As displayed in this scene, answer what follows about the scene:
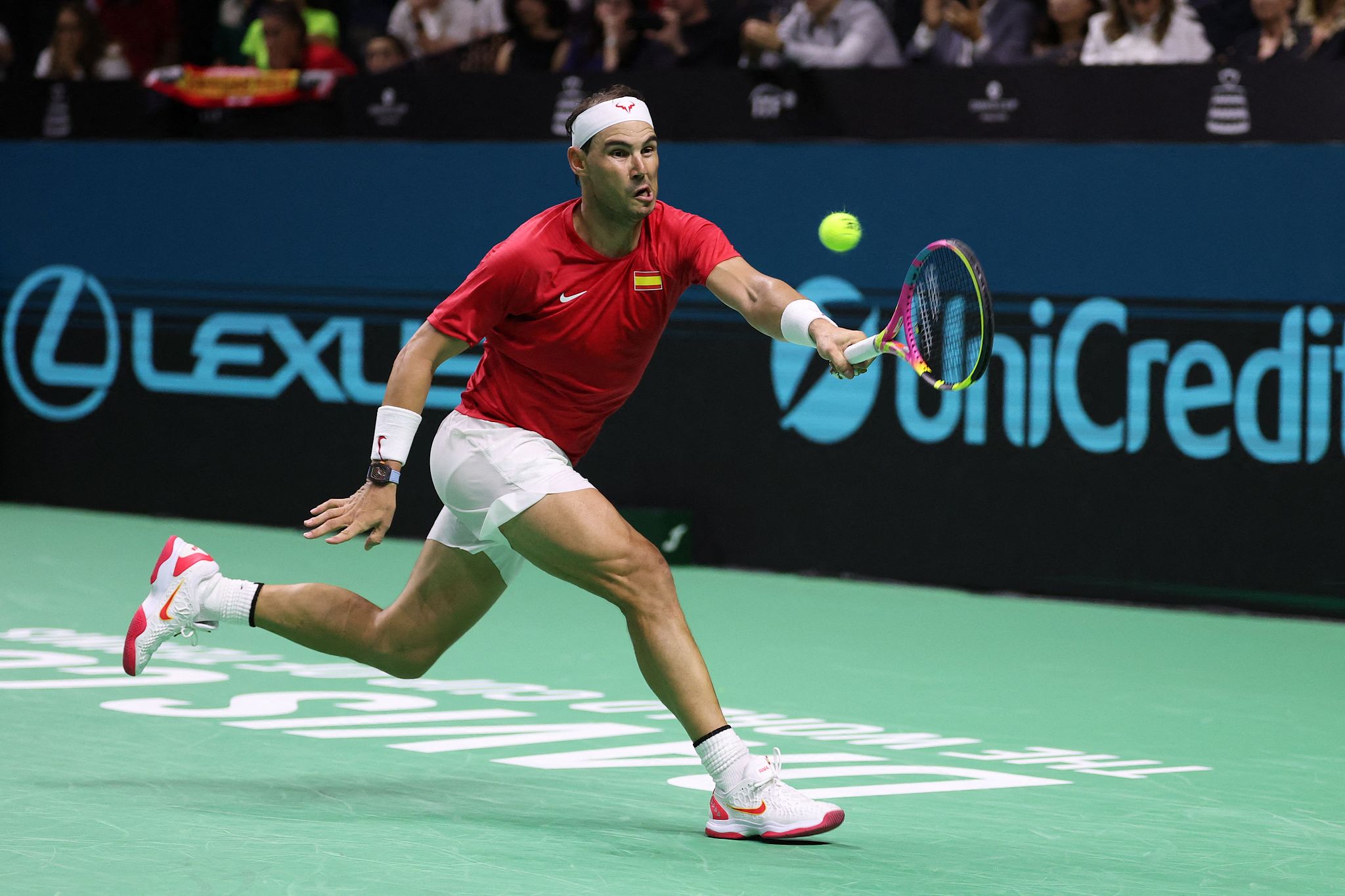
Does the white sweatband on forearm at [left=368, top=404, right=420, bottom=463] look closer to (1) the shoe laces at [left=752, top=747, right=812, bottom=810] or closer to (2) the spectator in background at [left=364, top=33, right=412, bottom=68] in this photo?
(1) the shoe laces at [left=752, top=747, right=812, bottom=810]

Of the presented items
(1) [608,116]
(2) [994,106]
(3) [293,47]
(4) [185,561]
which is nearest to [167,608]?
(4) [185,561]

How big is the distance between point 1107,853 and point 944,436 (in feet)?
17.8

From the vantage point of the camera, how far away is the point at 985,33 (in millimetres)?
10914

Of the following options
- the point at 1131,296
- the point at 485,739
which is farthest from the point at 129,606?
the point at 1131,296

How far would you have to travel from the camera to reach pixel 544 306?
570cm

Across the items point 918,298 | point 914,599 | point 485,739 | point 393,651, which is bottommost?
point 914,599

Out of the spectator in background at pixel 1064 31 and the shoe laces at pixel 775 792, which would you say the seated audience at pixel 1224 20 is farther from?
the shoe laces at pixel 775 792

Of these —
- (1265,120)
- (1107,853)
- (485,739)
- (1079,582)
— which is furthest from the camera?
(1079,582)

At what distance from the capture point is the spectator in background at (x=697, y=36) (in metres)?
11.8

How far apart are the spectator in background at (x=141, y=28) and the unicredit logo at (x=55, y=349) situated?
167cm

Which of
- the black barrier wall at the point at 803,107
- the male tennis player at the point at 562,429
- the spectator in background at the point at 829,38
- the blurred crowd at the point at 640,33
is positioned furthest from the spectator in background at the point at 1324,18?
the male tennis player at the point at 562,429

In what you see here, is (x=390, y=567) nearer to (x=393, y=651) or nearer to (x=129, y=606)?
(x=129, y=606)

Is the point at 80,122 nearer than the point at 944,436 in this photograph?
No

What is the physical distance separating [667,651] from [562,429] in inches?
30.4
